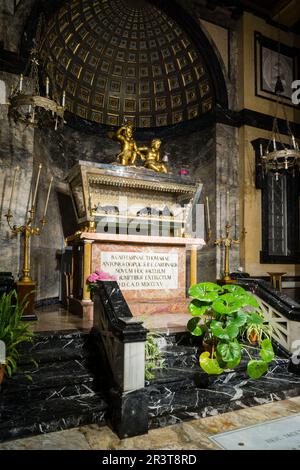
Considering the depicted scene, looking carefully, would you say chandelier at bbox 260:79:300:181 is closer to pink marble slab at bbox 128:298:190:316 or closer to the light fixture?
the light fixture

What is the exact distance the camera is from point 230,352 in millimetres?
3602

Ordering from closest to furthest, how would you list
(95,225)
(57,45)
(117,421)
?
(117,421) → (95,225) → (57,45)

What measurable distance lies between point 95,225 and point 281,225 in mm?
5378

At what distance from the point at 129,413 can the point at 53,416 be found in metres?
0.66

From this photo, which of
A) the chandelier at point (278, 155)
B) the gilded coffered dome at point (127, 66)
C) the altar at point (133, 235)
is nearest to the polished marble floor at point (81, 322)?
the altar at point (133, 235)

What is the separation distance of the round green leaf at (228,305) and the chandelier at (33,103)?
375 centimetres

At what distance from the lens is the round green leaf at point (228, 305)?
367cm

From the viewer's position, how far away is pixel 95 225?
6.17m

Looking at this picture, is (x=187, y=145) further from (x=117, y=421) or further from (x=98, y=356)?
(x=117, y=421)

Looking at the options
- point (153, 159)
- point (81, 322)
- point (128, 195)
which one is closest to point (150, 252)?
point (128, 195)

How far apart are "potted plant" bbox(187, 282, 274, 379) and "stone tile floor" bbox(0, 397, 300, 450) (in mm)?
506
